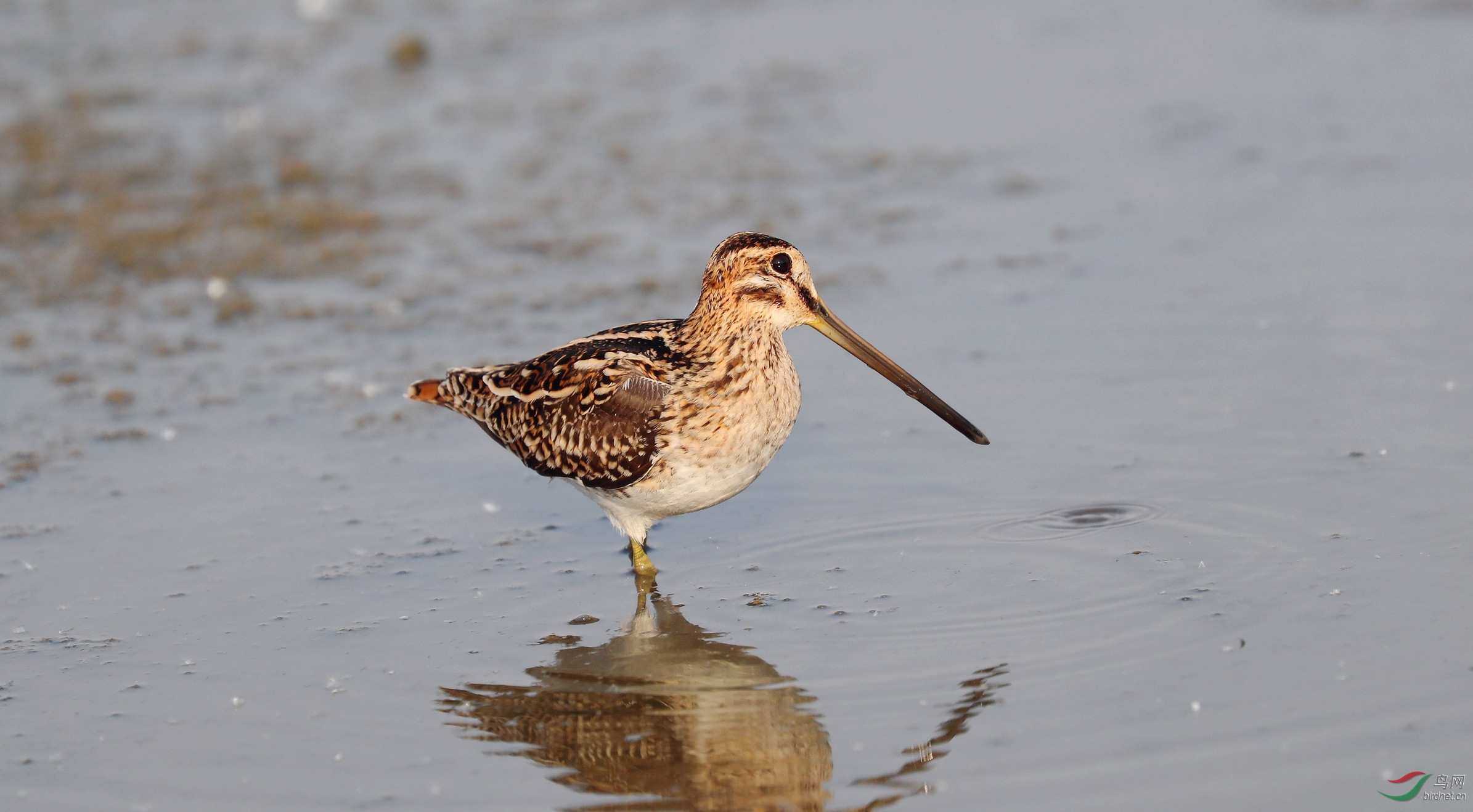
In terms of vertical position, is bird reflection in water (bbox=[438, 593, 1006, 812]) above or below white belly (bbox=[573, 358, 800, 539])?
below

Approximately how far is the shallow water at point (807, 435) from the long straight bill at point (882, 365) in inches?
17.3

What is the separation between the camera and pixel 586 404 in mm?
6363

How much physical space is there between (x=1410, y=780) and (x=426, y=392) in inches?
169

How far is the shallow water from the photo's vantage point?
16.2 ft

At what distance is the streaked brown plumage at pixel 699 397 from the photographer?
6121mm

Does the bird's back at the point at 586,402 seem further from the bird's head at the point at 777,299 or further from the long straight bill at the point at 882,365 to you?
the long straight bill at the point at 882,365

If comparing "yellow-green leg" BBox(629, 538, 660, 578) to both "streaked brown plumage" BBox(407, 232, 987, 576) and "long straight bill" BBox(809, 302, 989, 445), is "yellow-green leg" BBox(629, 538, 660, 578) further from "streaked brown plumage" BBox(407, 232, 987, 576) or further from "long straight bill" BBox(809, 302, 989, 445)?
"long straight bill" BBox(809, 302, 989, 445)

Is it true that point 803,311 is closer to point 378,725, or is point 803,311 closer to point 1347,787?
point 378,725

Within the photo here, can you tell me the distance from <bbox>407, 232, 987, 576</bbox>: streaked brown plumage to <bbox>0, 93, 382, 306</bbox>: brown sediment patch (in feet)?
11.8

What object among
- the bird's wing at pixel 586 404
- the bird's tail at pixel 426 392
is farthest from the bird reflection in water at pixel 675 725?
the bird's tail at pixel 426 392

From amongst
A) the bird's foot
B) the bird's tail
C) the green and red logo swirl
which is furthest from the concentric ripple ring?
the bird's tail

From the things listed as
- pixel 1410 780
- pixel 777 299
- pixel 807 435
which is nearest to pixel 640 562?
pixel 777 299

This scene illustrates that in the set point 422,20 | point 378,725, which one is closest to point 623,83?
point 422,20

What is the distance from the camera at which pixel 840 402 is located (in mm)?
7855
